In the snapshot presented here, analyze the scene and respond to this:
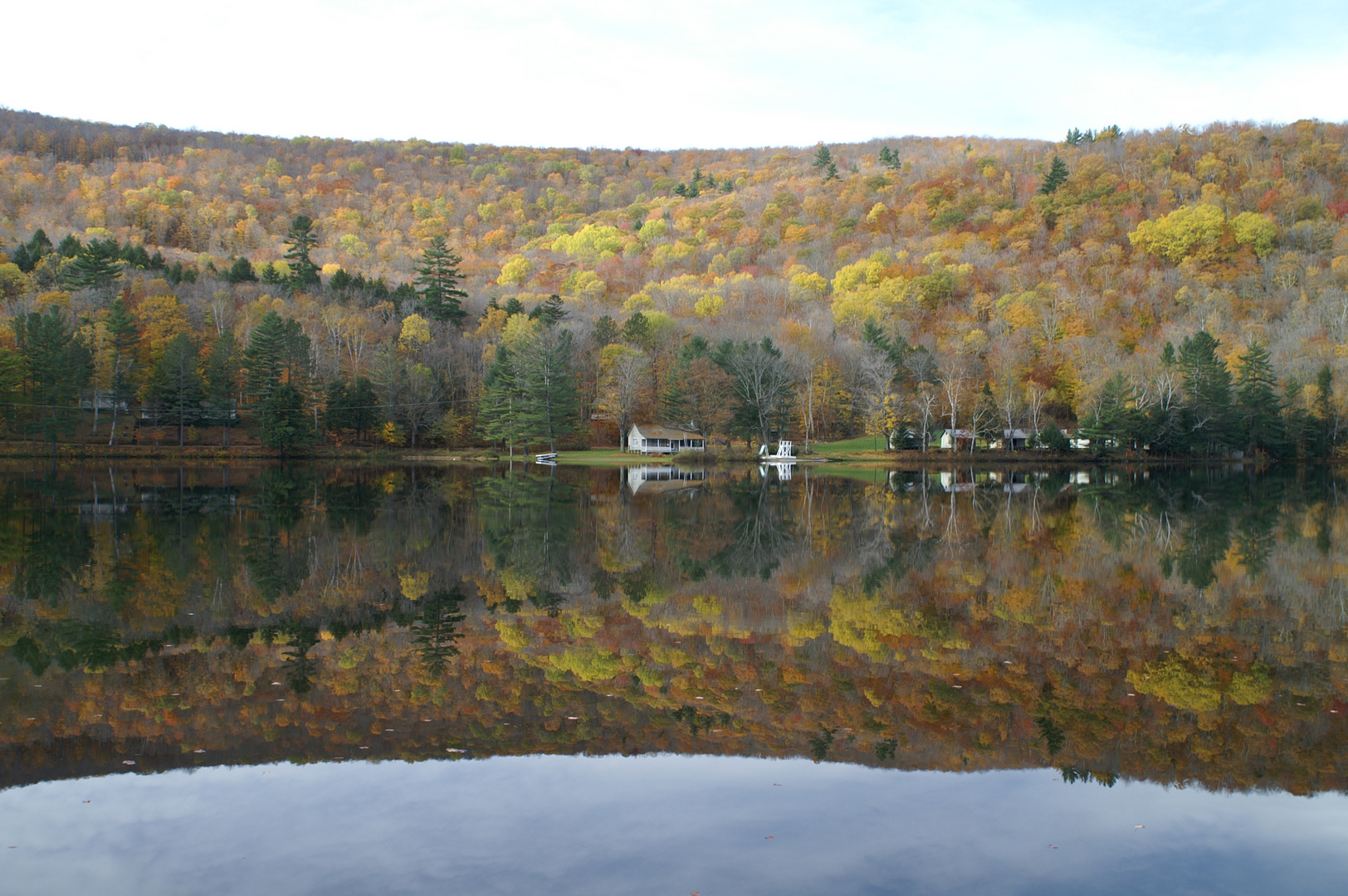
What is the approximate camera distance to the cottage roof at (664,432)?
254 ft

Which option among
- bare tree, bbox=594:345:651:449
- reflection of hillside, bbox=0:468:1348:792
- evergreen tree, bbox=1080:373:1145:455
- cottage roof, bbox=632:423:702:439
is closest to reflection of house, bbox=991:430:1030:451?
evergreen tree, bbox=1080:373:1145:455

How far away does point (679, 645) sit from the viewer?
461 inches

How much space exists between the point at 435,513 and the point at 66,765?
63.2 ft

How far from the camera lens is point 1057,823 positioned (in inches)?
273

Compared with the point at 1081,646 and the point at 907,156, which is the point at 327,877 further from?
the point at 907,156

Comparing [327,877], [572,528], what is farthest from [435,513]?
[327,877]

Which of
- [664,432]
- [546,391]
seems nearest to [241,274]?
[546,391]

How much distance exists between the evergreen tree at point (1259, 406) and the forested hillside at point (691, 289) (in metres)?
0.28

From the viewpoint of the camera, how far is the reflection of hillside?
27.9ft

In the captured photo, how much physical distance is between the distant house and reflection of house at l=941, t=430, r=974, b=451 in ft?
66.9

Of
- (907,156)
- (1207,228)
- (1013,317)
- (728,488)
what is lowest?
(728,488)

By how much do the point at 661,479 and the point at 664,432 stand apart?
2864 cm

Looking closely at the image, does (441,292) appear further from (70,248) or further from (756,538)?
(756,538)

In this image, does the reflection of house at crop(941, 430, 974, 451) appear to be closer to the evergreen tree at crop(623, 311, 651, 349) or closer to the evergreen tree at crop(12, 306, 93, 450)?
the evergreen tree at crop(623, 311, 651, 349)
